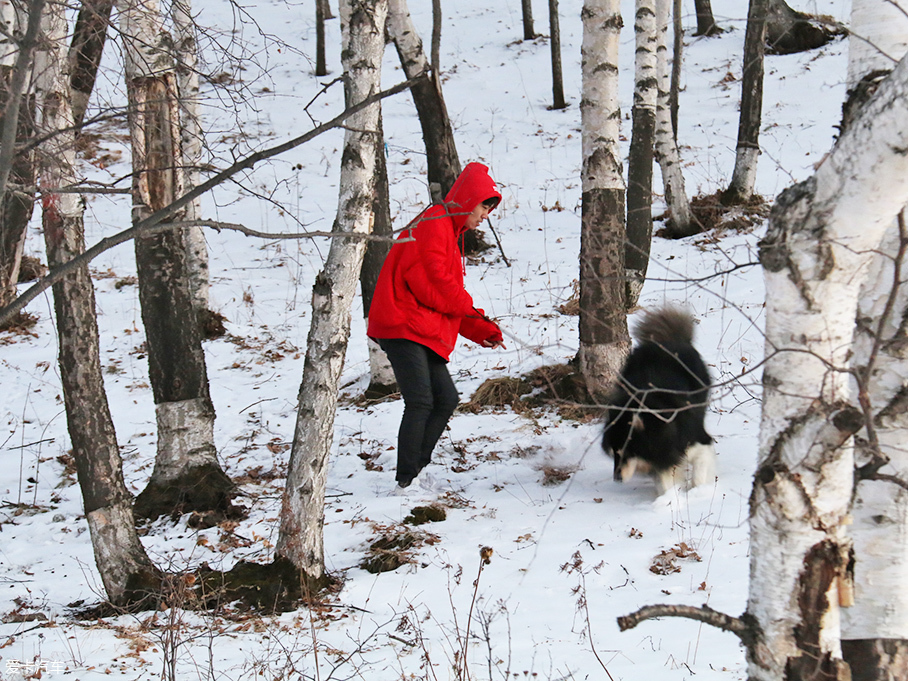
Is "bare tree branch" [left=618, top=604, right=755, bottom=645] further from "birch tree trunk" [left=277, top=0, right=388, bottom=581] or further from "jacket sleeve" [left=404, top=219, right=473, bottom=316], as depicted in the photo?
"jacket sleeve" [left=404, top=219, right=473, bottom=316]

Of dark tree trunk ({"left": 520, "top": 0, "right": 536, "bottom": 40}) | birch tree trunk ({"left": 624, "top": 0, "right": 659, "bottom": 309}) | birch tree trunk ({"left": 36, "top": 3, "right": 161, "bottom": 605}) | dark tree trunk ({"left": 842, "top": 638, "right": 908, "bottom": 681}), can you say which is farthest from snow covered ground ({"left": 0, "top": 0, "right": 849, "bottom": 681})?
dark tree trunk ({"left": 520, "top": 0, "right": 536, "bottom": 40})

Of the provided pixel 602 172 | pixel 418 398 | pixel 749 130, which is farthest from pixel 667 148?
pixel 418 398

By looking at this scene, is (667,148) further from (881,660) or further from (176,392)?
(881,660)

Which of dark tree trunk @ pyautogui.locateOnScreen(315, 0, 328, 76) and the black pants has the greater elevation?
dark tree trunk @ pyautogui.locateOnScreen(315, 0, 328, 76)

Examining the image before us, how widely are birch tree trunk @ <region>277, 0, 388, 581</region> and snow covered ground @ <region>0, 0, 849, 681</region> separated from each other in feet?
1.23

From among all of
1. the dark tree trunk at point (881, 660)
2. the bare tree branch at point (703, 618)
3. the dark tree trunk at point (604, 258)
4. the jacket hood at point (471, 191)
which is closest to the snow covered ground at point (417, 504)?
the dark tree trunk at point (604, 258)

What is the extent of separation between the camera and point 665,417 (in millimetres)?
4363

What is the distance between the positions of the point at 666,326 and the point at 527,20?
59.8 ft

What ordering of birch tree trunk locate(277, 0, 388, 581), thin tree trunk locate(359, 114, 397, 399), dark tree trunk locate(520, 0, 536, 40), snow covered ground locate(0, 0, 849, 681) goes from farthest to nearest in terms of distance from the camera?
dark tree trunk locate(520, 0, 536, 40), thin tree trunk locate(359, 114, 397, 399), birch tree trunk locate(277, 0, 388, 581), snow covered ground locate(0, 0, 849, 681)

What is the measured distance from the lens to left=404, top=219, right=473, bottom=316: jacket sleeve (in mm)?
4422

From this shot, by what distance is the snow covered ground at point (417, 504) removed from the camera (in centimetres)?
322

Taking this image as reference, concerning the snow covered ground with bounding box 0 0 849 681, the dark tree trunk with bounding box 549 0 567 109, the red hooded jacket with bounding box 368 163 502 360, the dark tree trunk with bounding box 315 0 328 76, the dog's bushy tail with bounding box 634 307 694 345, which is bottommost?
the snow covered ground with bounding box 0 0 849 681

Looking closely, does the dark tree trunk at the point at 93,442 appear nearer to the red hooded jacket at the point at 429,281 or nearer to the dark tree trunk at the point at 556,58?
the red hooded jacket at the point at 429,281

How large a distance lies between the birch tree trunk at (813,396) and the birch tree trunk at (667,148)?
8371mm
